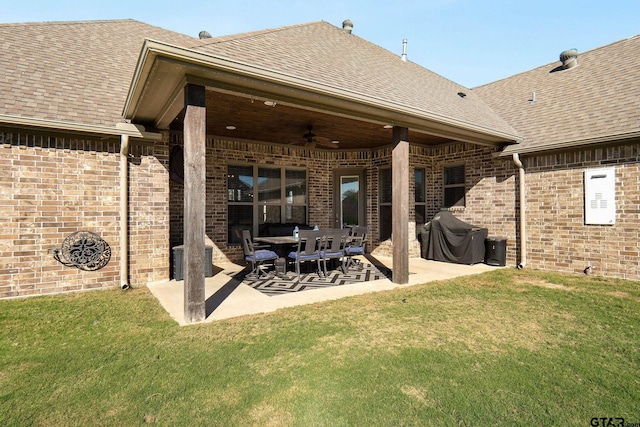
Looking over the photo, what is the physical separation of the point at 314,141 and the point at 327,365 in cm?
590

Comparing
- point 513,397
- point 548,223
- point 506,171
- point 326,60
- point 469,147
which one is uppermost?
point 326,60

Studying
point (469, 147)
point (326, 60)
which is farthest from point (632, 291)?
point (326, 60)

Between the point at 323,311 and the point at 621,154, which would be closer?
the point at 323,311

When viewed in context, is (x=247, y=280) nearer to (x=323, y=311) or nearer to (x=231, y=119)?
(x=323, y=311)

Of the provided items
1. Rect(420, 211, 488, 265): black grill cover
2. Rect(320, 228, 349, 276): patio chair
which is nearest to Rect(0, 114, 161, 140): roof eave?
Rect(320, 228, 349, 276): patio chair

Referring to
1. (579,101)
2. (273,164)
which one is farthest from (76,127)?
(579,101)

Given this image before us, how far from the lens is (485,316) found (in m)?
4.16

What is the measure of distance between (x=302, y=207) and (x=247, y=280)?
3.95 m

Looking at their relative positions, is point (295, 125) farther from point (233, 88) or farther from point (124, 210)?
point (124, 210)

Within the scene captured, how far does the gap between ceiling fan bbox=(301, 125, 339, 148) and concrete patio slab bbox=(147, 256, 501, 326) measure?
319 centimetres

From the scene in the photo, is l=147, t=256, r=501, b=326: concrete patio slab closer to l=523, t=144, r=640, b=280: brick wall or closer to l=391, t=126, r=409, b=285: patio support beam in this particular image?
l=391, t=126, r=409, b=285: patio support beam

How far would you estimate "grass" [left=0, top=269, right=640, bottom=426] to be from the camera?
7.19ft

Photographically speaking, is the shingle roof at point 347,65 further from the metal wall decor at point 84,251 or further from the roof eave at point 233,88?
the metal wall decor at point 84,251

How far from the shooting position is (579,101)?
7730 mm
